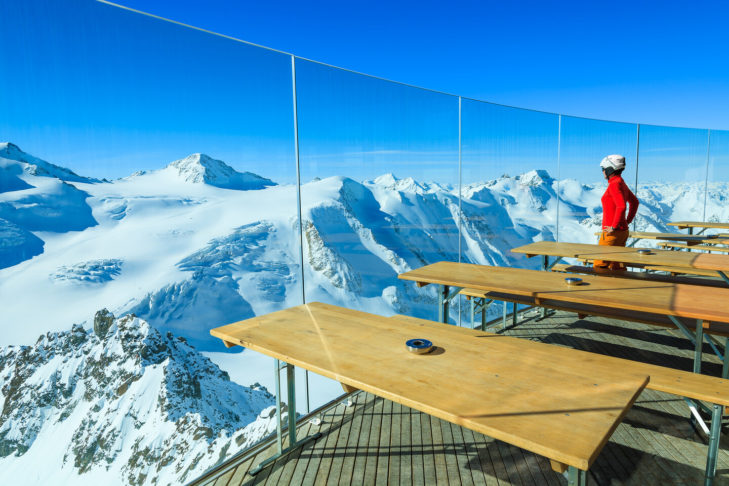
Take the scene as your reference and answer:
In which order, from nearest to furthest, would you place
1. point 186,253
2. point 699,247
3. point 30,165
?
point 699,247 → point 30,165 → point 186,253

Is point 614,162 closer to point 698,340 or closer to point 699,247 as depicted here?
point 698,340

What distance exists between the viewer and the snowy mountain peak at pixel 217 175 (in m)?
11.2

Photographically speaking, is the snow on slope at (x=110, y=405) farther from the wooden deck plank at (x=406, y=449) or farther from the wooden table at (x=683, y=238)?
the wooden table at (x=683, y=238)

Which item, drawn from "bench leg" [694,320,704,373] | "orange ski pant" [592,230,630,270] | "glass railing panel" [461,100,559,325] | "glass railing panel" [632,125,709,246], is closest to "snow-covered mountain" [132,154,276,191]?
"glass railing panel" [461,100,559,325]

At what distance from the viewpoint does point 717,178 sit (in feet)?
24.6

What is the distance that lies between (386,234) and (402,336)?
50.1 feet

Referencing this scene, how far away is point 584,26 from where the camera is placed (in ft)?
32.4

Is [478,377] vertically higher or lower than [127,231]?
higher

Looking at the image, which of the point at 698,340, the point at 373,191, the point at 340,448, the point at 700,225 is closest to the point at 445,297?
the point at 340,448

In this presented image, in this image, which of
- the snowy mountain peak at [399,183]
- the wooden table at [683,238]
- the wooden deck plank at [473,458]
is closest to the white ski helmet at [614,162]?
the wooden table at [683,238]

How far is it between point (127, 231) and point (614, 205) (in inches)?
409

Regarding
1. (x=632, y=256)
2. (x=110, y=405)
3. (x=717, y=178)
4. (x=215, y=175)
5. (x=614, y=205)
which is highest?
(x=215, y=175)

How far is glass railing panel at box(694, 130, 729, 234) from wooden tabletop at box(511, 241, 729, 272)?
18.3 ft

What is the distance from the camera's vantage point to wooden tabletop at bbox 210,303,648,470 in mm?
784
